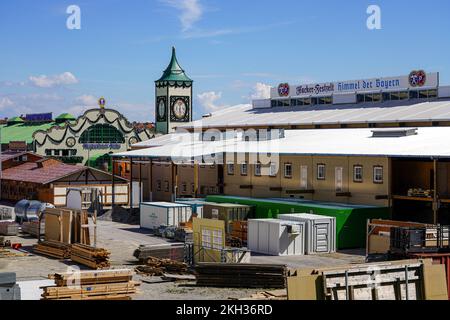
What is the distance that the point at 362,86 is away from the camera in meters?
85.6

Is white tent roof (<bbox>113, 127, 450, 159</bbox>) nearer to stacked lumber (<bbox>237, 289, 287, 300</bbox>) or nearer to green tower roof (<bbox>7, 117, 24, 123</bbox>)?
stacked lumber (<bbox>237, 289, 287, 300</bbox>)

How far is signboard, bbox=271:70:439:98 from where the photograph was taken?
7750 centimetres

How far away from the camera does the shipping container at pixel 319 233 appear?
4478 centimetres

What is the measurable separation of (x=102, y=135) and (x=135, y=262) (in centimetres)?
6485

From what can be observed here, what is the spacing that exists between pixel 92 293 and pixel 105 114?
77.0 metres

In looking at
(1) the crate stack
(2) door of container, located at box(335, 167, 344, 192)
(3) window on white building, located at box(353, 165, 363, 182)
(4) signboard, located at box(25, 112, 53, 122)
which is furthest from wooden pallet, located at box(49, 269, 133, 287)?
(4) signboard, located at box(25, 112, 53, 122)

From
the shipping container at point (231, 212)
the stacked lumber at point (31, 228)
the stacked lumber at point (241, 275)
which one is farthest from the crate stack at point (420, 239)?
the stacked lumber at point (31, 228)

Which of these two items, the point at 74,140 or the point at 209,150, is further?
the point at 74,140

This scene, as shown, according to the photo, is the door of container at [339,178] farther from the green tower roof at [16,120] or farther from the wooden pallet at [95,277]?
the green tower roof at [16,120]

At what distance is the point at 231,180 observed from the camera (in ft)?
209

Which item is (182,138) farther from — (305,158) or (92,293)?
(92,293)

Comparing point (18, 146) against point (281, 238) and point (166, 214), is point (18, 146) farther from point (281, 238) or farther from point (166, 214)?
point (281, 238)
